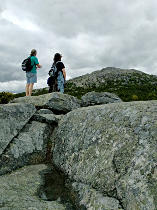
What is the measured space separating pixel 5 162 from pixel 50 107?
16.9 feet

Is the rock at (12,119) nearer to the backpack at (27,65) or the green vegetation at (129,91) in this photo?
the backpack at (27,65)

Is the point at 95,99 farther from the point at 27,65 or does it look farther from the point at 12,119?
the point at 12,119

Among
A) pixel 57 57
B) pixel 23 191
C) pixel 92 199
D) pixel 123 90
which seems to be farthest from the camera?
pixel 123 90

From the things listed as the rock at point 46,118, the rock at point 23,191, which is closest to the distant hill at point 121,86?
the rock at point 46,118

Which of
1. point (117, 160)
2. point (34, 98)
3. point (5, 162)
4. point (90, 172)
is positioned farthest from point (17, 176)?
point (34, 98)

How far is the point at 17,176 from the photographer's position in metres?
7.41

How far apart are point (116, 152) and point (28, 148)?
4.23 m

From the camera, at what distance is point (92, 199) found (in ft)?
18.1

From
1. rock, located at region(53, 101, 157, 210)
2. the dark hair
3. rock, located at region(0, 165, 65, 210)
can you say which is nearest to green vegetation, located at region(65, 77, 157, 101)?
the dark hair

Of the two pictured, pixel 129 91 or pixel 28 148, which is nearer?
pixel 28 148

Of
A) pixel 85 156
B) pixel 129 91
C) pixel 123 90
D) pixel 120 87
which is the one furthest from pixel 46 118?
pixel 120 87

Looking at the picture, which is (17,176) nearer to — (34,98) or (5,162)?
(5,162)

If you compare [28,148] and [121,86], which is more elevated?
[121,86]

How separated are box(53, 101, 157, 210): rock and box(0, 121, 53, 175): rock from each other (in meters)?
0.77
